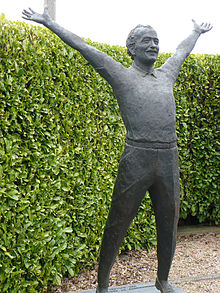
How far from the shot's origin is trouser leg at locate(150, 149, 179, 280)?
2.51m

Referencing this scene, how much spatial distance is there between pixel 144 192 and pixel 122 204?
0.21m

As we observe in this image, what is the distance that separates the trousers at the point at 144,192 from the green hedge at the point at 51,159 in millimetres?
1286

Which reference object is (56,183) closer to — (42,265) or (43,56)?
(42,265)

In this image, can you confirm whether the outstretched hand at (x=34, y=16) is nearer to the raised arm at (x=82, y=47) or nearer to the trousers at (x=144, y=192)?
the raised arm at (x=82, y=47)

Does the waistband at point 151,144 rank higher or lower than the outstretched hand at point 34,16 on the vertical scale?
lower

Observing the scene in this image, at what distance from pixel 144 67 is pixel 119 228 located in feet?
4.62

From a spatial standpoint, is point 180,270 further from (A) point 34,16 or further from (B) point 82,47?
(A) point 34,16

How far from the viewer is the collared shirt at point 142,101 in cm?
244

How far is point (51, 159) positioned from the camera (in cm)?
376

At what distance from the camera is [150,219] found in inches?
201

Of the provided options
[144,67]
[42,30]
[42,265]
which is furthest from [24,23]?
[42,265]

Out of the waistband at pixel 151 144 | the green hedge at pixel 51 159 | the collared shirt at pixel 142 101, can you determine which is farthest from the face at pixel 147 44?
the green hedge at pixel 51 159

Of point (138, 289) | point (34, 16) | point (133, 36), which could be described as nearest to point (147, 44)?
point (133, 36)

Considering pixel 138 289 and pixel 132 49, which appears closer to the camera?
pixel 132 49
